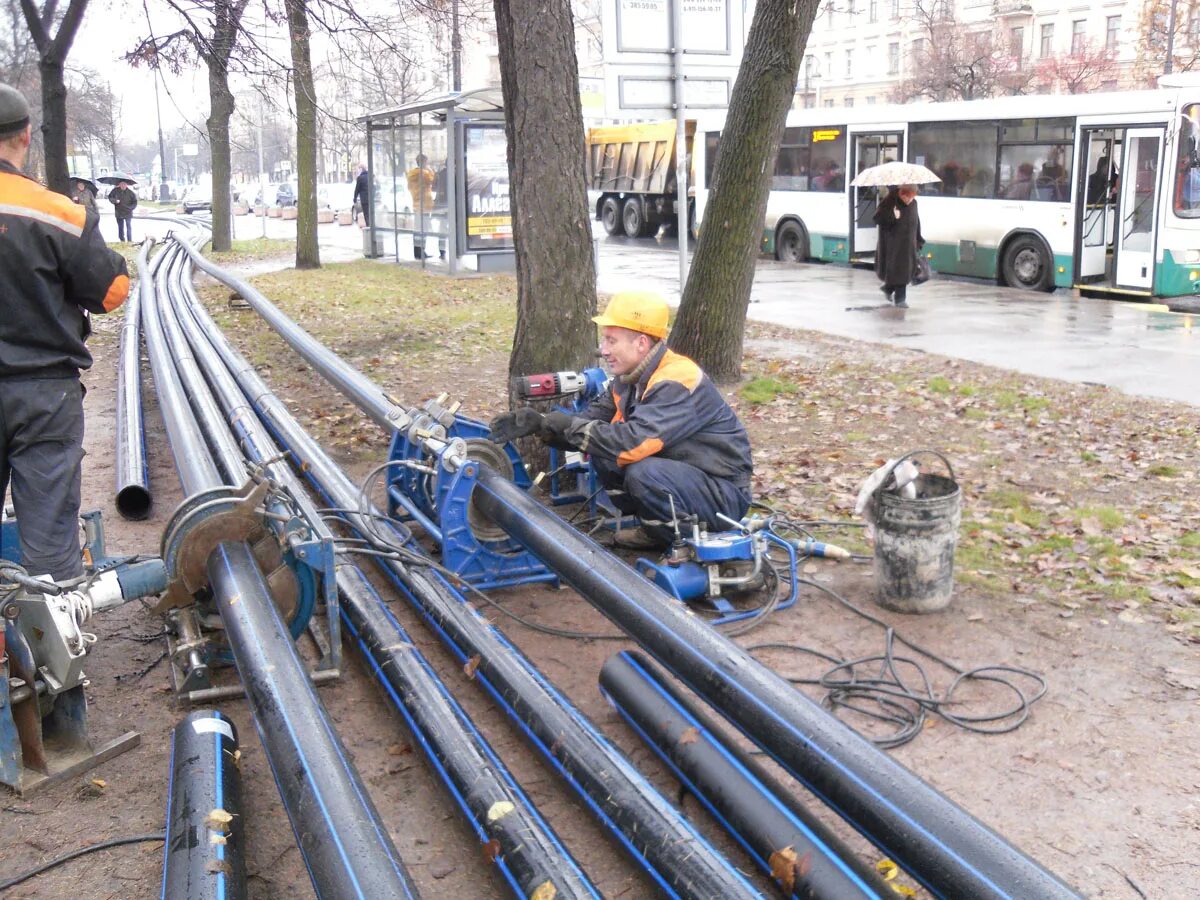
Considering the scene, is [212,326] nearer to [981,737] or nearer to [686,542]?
[686,542]

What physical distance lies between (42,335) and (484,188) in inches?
631

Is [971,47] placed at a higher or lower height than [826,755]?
higher

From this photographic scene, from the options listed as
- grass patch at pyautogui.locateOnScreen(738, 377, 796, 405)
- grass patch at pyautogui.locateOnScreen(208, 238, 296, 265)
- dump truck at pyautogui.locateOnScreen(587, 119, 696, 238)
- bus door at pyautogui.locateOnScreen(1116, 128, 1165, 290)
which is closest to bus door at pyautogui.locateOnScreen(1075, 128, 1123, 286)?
bus door at pyautogui.locateOnScreen(1116, 128, 1165, 290)

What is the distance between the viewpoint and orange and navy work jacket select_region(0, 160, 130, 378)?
402 cm

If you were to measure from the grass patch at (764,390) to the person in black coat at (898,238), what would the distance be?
680 cm

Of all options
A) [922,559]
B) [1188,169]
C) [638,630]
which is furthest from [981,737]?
[1188,169]

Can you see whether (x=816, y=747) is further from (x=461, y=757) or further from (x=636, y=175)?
(x=636, y=175)

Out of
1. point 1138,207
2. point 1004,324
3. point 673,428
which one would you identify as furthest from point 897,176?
point 673,428

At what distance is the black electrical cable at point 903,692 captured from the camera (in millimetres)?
4176

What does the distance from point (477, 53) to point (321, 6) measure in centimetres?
7819

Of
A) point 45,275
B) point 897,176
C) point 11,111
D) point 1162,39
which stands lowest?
point 45,275

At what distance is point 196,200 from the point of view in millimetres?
62406

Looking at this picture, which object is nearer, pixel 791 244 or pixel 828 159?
pixel 828 159

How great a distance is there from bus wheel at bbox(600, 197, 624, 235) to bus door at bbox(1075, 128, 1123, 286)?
16.3 m
